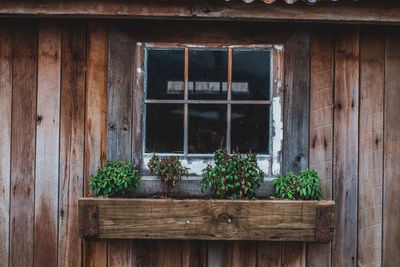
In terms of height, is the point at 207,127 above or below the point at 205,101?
below

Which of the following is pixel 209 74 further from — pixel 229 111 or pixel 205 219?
pixel 205 219

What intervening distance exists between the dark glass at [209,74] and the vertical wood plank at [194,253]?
102 cm

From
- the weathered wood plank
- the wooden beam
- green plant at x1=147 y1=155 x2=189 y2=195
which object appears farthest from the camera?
the weathered wood plank

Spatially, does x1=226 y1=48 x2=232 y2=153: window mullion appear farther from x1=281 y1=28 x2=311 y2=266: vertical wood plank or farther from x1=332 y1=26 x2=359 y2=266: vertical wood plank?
x1=332 y1=26 x2=359 y2=266: vertical wood plank

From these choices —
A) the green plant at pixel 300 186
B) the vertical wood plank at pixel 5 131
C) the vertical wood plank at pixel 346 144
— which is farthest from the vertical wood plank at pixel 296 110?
the vertical wood plank at pixel 5 131

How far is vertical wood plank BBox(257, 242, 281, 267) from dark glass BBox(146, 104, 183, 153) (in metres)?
0.88

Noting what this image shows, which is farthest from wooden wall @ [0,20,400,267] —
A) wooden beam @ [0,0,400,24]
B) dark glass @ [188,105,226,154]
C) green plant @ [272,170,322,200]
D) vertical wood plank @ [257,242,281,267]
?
dark glass @ [188,105,226,154]

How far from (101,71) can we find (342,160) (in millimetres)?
1781

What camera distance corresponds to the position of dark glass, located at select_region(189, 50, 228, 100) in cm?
207

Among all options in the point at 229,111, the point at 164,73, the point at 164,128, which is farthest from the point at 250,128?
the point at 164,73

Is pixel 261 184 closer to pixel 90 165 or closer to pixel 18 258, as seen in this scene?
pixel 90 165

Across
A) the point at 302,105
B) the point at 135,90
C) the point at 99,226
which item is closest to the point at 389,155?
the point at 302,105

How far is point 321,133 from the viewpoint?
2.00 meters

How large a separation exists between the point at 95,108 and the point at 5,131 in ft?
2.11
